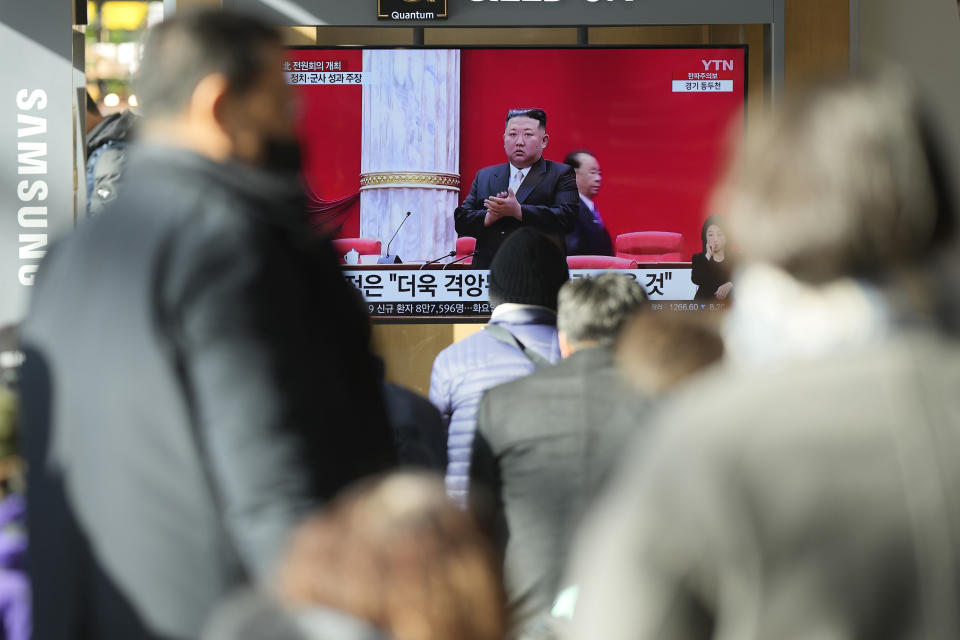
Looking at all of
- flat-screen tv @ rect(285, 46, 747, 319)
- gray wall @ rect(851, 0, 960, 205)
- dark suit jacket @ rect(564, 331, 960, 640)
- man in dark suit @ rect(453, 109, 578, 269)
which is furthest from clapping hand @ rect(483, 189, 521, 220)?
dark suit jacket @ rect(564, 331, 960, 640)

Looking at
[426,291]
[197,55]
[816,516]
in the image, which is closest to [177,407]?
[197,55]

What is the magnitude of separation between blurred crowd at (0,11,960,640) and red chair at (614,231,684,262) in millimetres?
3771

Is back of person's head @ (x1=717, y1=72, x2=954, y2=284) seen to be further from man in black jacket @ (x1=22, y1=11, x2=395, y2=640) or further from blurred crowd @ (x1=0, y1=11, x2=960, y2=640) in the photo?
man in black jacket @ (x1=22, y1=11, x2=395, y2=640)

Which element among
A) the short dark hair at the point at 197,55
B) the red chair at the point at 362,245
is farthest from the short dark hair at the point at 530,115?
the short dark hair at the point at 197,55

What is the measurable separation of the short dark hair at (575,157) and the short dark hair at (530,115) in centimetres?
20

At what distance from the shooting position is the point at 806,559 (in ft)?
2.97

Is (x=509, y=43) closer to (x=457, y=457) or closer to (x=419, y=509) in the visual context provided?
(x=457, y=457)

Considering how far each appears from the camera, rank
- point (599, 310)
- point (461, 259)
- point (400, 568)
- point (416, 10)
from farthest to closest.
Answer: point (461, 259)
point (416, 10)
point (599, 310)
point (400, 568)

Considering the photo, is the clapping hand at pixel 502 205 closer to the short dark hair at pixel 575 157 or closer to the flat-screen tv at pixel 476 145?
the flat-screen tv at pixel 476 145

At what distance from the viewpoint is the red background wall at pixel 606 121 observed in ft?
21.1

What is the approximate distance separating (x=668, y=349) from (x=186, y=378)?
3.10ft

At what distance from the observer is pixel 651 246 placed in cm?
650

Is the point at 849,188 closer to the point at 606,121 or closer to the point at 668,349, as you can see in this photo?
the point at 668,349

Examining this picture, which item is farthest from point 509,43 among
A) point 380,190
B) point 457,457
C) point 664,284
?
point 457,457
